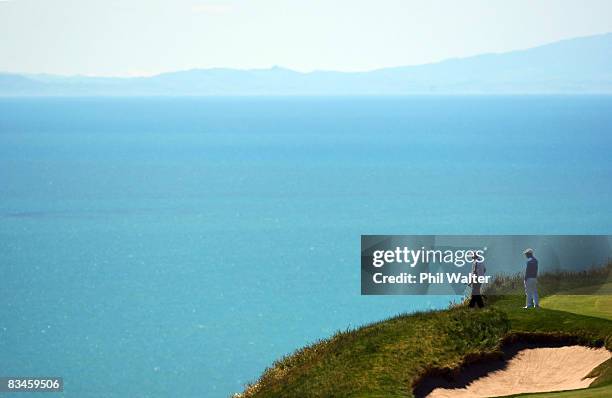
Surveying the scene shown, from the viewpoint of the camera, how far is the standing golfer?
2984cm

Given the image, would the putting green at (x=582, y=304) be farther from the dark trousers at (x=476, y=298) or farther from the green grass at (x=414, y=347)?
the dark trousers at (x=476, y=298)

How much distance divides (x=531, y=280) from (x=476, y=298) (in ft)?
7.28

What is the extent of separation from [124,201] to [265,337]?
89741 millimetres

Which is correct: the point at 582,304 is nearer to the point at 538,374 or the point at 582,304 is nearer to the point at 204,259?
the point at 538,374

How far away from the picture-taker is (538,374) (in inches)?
1101

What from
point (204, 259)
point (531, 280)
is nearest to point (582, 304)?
point (531, 280)

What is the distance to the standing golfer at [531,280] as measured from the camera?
2984 cm

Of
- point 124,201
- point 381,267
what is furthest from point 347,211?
point 381,267

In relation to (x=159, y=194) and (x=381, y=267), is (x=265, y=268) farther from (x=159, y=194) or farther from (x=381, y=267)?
(x=381, y=267)

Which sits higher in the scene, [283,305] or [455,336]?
[455,336]

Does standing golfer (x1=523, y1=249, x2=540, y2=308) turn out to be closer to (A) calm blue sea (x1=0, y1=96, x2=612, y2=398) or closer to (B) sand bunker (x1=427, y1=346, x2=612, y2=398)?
(B) sand bunker (x1=427, y1=346, x2=612, y2=398)

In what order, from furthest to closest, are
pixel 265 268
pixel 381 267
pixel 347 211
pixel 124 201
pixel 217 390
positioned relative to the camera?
pixel 124 201, pixel 347 211, pixel 265 268, pixel 217 390, pixel 381 267

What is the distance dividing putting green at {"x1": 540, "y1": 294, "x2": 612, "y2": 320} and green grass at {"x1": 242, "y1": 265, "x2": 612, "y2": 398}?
3 cm

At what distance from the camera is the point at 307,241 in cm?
12925
